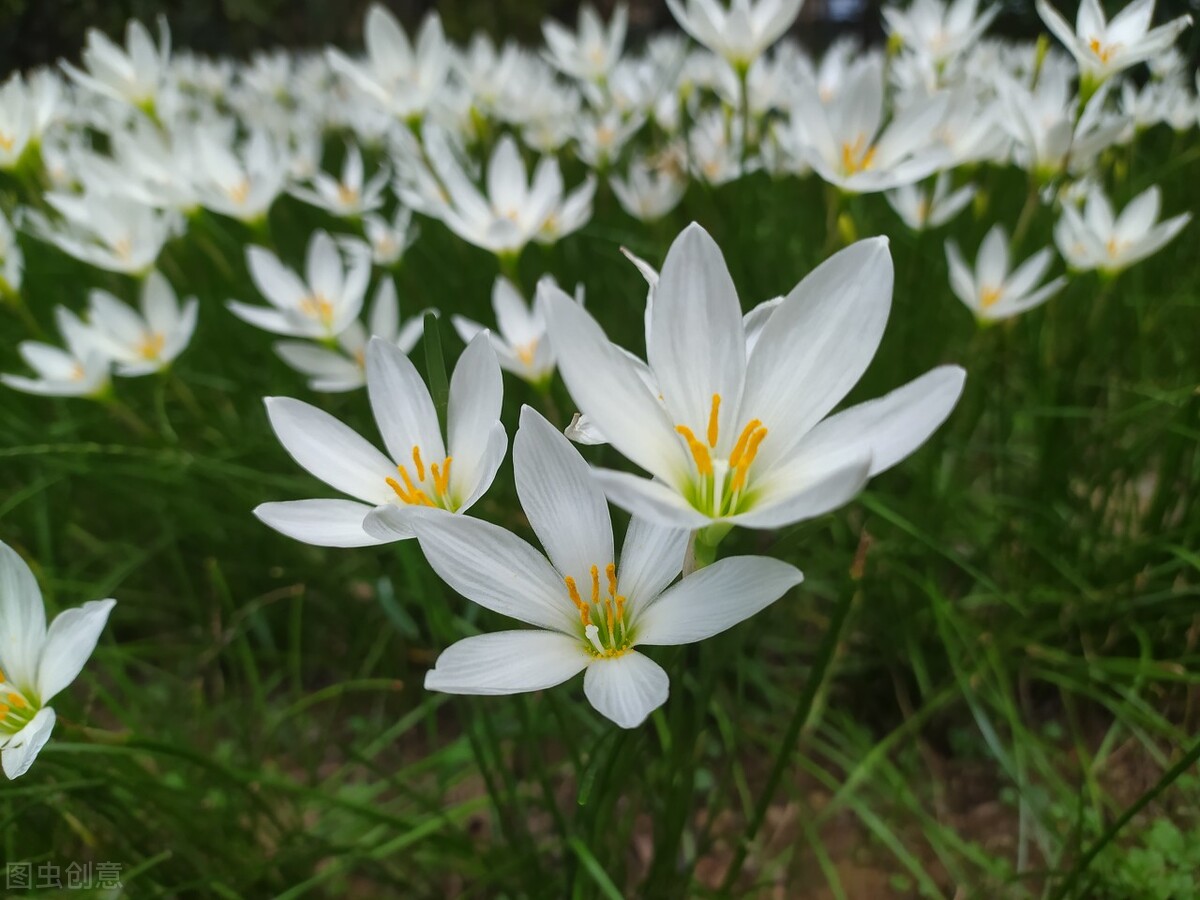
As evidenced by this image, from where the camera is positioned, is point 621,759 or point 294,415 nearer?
point 294,415

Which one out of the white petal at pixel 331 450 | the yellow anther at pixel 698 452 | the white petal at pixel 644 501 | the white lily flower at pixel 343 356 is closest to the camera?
the white petal at pixel 644 501

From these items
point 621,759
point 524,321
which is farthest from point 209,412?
point 621,759

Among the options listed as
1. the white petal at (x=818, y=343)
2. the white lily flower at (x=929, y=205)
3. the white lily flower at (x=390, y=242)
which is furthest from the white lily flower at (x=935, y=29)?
the white petal at (x=818, y=343)

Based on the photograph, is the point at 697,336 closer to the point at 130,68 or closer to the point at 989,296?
the point at 989,296

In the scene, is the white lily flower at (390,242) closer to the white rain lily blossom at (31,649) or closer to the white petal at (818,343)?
the white rain lily blossom at (31,649)

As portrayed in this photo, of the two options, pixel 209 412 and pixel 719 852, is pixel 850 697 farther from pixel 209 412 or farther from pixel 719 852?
pixel 209 412

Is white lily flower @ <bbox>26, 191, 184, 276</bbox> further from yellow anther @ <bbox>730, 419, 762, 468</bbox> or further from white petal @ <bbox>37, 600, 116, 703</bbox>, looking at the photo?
yellow anther @ <bbox>730, 419, 762, 468</bbox>
